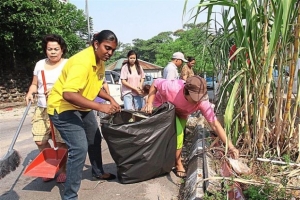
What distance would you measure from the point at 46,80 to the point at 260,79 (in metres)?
2.03

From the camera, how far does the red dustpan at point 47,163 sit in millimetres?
3016

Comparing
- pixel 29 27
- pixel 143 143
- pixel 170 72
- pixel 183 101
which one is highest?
pixel 29 27

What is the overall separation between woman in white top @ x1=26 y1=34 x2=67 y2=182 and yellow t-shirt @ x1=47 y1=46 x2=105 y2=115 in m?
0.61

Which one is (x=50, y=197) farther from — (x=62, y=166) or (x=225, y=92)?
(x=225, y=92)

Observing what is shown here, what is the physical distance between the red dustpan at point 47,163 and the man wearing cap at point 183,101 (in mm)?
948

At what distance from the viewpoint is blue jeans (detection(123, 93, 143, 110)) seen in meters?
5.38

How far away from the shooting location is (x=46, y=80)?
330cm

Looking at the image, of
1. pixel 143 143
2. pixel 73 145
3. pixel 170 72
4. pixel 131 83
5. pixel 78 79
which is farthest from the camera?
pixel 170 72

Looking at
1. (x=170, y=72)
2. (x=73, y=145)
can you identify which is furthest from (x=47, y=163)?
(x=170, y=72)

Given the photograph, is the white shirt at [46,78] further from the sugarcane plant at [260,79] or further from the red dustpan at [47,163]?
the sugarcane plant at [260,79]

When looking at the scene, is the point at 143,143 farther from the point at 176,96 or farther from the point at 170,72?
the point at 170,72

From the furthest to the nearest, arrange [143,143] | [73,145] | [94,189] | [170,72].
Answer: [170,72] → [94,189] → [143,143] → [73,145]

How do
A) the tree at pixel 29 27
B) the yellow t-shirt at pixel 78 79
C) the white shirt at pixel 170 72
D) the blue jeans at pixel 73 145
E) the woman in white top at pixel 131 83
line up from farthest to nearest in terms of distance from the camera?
the tree at pixel 29 27 → the white shirt at pixel 170 72 → the woman in white top at pixel 131 83 → the blue jeans at pixel 73 145 → the yellow t-shirt at pixel 78 79

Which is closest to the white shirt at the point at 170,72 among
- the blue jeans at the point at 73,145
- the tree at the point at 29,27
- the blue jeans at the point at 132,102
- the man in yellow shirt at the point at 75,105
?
the blue jeans at the point at 132,102
